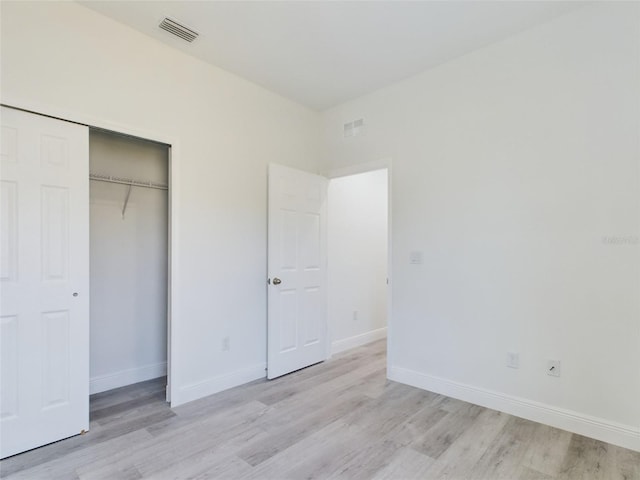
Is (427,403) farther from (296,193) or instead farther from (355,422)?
(296,193)

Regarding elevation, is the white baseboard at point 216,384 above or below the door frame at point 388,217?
below

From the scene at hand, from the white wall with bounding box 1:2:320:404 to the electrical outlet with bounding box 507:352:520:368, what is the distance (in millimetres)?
2200

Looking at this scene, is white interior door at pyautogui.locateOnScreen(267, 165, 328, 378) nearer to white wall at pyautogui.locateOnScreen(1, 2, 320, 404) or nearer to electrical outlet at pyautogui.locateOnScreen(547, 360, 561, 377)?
white wall at pyautogui.locateOnScreen(1, 2, 320, 404)

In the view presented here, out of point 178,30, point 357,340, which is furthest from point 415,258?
point 178,30

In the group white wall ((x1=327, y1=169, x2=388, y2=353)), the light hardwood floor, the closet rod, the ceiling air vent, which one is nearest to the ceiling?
the ceiling air vent

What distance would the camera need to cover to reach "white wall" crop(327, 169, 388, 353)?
4.30m

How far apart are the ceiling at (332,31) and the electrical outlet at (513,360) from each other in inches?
98.1

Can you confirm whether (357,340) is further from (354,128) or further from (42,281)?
(42,281)

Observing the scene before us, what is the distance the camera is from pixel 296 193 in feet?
12.2

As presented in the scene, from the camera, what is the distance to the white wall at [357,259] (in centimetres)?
430

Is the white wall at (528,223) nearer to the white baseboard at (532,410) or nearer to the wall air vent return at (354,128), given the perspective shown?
the white baseboard at (532,410)

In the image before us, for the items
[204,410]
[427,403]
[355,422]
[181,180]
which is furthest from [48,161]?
[427,403]

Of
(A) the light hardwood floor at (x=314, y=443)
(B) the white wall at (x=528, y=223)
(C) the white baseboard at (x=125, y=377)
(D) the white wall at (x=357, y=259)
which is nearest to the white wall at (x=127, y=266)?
(C) the white baseboard at (x=125, y=377)

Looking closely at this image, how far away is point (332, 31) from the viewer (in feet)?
8.71
